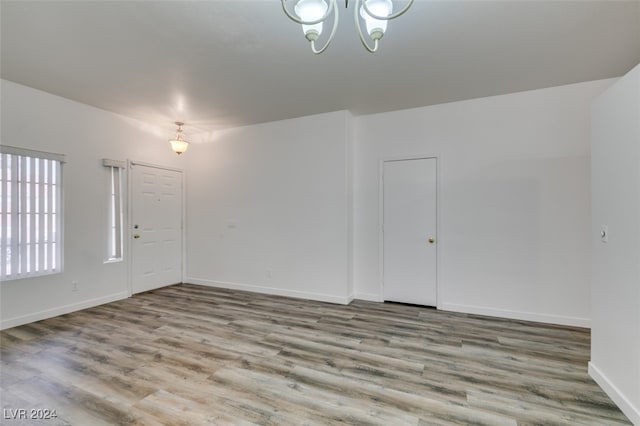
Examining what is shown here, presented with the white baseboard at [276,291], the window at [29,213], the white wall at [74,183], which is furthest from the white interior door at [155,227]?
the window at [29,213]

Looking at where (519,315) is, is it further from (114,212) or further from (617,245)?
(114,212)

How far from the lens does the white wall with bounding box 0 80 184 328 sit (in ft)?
10.9

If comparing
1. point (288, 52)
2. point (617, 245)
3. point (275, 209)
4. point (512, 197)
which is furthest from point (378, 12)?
point (275, 209)

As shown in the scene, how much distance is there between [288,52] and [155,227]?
12.7 ft

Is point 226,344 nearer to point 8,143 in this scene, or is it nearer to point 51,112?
point 8,143

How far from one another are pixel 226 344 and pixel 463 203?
3382mm

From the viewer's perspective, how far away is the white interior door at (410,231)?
13.0ft

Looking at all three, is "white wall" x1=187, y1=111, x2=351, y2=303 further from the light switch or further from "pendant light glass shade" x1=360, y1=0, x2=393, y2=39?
the light switch

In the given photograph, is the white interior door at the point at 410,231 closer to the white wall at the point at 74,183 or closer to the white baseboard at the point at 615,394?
the white baseboard at the point at 615,394

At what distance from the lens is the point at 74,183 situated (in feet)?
12.6

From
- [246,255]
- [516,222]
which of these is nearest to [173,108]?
[246,255]

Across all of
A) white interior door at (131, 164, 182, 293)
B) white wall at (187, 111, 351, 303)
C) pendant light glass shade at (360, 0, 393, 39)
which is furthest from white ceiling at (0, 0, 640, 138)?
white interior door at (131, 164, 182, 293)

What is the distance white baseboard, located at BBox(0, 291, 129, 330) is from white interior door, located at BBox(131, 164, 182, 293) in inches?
13.8

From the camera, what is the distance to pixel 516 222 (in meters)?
3.53
